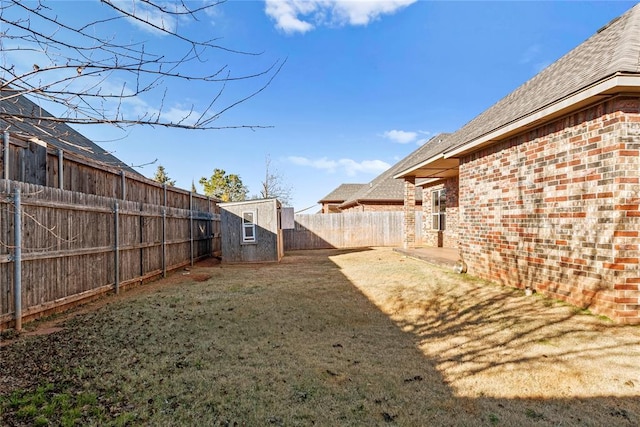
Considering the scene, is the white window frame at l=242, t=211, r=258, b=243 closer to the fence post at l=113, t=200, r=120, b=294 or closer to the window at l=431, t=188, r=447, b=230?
the fence post at l=113, t=200, r=120, b=294

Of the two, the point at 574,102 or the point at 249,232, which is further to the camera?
the point at 249,232

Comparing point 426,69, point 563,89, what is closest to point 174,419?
point 563,89

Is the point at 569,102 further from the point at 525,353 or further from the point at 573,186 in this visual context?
the point at 525,353

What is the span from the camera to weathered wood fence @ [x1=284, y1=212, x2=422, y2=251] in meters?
18.0

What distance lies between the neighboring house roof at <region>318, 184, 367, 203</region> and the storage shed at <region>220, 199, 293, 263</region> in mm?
18033

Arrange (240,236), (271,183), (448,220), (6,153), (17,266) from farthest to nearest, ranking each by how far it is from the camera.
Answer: (271,183) → (448,220) → (240,236) → (6,153) → (17,266)

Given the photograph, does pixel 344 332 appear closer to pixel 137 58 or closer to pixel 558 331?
pixel 558 331

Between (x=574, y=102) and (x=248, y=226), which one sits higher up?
(x=574, y=102)

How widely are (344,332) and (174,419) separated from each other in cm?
253

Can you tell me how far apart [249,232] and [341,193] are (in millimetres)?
19520

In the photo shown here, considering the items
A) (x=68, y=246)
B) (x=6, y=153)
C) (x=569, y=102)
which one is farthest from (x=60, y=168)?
(x=569, y=102)

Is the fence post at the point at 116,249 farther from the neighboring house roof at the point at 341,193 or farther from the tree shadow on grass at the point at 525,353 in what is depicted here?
the neighboring house roof at the point at 341,193

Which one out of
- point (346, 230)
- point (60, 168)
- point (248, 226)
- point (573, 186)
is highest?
point (60, 168)

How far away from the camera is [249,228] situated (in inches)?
484
